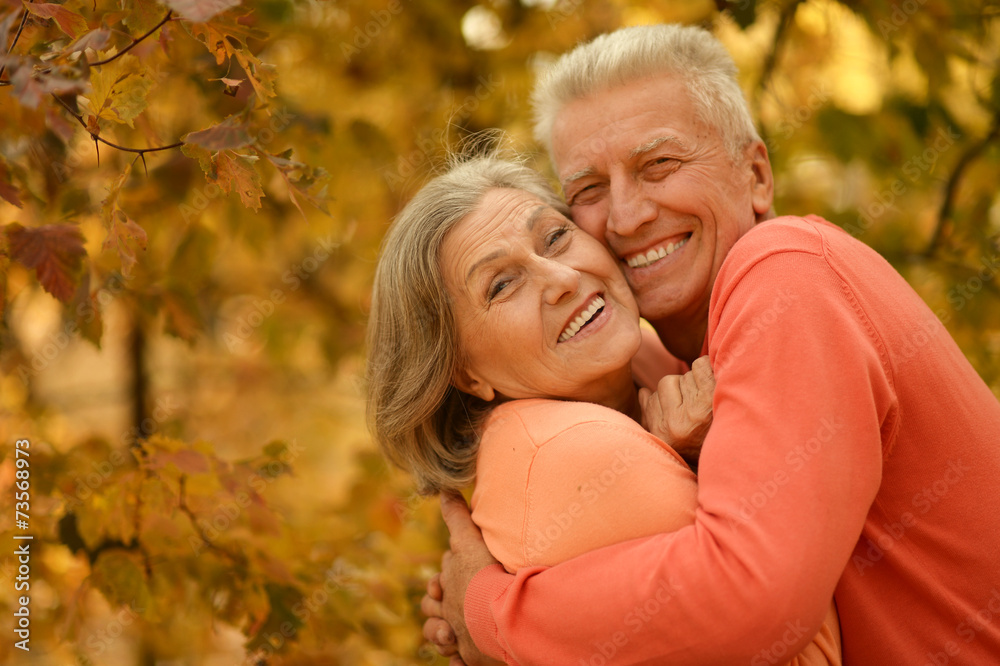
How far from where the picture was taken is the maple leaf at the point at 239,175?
5.93 feet

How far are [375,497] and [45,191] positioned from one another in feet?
6.44

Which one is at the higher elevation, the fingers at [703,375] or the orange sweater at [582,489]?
the fingers at [703,375]

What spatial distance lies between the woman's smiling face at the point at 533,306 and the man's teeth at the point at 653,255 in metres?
0.13

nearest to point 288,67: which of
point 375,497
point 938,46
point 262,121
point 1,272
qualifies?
point 262,121

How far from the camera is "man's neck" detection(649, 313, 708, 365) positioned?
2512 millimetres

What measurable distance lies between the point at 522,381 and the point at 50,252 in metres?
1.24

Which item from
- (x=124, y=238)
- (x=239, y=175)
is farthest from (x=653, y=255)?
(x=124, y=238)

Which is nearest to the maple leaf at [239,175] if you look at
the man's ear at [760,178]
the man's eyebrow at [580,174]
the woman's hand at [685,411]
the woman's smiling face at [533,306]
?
the woman's smiling face at [533,306]

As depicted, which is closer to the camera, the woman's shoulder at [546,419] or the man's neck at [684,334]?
the woman's shoulder at [546,419]

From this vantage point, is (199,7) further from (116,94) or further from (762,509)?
(762,509)

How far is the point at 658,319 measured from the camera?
2.46 m

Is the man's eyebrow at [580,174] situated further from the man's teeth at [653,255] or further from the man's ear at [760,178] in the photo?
the man's ear at [760,178]

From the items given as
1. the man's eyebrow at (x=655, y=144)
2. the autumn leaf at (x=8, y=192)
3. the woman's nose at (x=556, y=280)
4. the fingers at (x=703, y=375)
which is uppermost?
the man's eyebrow at (x=655, y=144)

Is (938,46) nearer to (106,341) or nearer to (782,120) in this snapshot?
(782,120)
